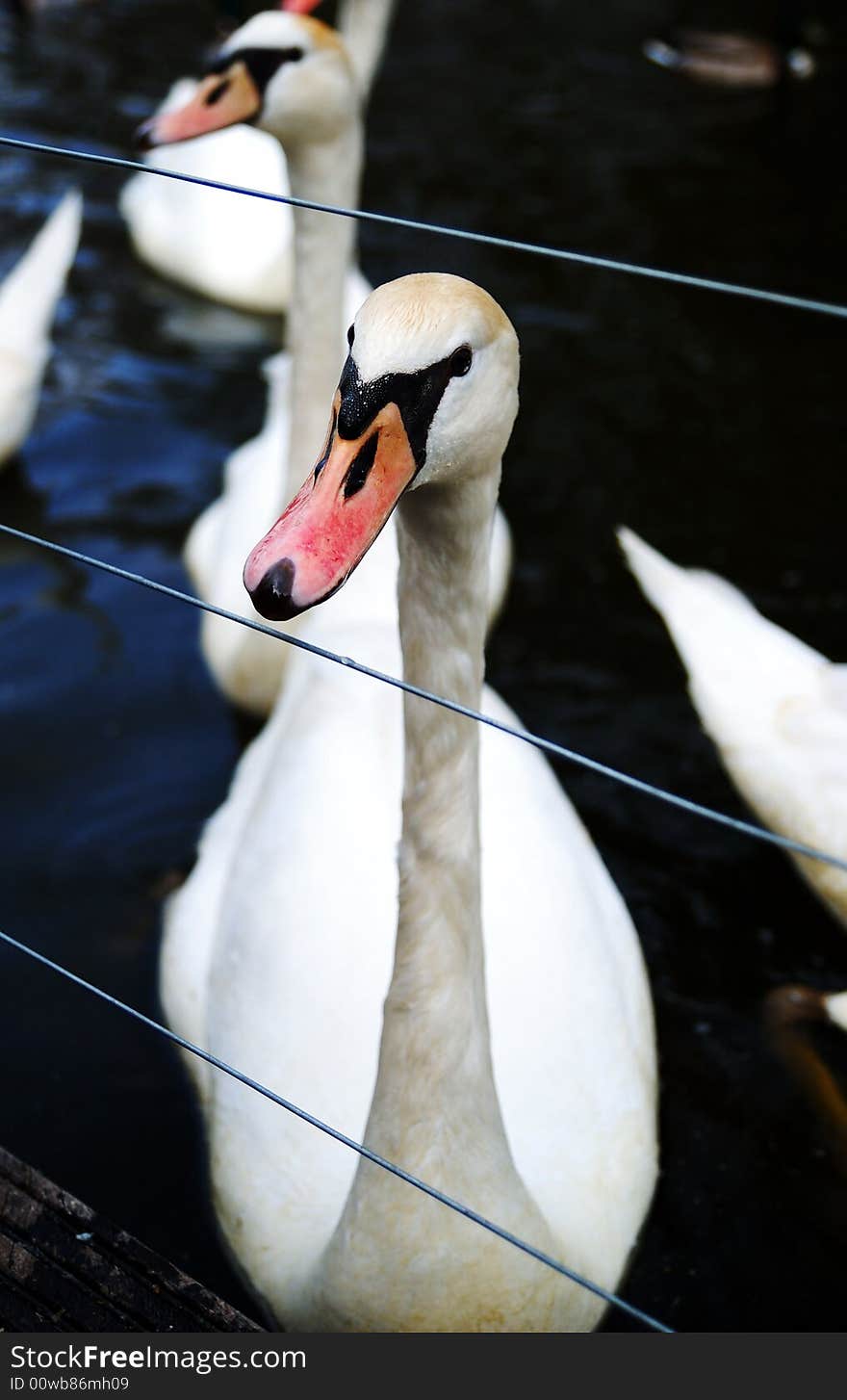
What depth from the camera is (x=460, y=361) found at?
1.95 meters

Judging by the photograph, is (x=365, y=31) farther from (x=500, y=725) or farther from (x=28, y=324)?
(x=500, y=725)

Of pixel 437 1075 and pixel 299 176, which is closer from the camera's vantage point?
pixel 437 1075

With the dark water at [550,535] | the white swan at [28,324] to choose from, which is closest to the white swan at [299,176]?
the dark water at [550,535]

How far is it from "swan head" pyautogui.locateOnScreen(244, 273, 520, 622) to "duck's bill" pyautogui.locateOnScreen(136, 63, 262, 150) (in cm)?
243

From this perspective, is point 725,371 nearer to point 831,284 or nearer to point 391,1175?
point 831,284

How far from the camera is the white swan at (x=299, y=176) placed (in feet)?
13.4

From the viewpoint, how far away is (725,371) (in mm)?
6625

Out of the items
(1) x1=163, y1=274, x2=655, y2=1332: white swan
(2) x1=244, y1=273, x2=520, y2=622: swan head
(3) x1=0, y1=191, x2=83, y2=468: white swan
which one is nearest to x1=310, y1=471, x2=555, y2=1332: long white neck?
(1) x1=163, y1=274, x2=655, y2=1332: white swan

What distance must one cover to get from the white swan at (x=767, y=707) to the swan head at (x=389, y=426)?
1.85 metres

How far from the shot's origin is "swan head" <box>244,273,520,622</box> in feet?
5.57

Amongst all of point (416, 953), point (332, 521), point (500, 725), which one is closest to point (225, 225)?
point (416, 953)

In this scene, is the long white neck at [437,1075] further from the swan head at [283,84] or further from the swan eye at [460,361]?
the swan head at [283,84]

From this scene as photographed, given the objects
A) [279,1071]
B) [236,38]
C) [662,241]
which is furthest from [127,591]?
[662,241]

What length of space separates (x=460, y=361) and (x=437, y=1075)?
1043mm
